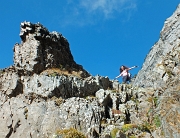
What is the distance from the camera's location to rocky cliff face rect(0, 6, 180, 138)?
30750mm

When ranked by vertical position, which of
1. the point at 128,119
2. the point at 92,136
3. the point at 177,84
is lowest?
the point at 92,136

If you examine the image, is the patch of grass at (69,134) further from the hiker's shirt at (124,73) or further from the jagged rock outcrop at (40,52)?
the hiker's shirt at (124,73)

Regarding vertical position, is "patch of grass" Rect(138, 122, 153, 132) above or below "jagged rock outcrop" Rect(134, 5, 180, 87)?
below

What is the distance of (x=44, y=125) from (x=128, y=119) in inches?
365

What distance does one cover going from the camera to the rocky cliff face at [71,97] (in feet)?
101

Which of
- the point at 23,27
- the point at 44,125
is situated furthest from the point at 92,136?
the point at 23,27

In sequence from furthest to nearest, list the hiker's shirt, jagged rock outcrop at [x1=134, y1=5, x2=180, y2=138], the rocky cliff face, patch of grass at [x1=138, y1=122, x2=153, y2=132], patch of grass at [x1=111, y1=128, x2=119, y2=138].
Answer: the hiker's shirt
the rocky cliff face
patch of grass at [x1=138, y1=122, x2=153, y2=132]
jagged rock outcrop at [x1=134, y1=5, x2=180, y2=138]
patch of grass at [x1=111, y1=128, x2=119, y2=138]

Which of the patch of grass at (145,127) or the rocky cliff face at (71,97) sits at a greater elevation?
the rocky cliff face at (71,97)

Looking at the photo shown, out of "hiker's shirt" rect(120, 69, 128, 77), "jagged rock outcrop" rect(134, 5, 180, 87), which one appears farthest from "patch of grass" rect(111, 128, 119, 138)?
"hiker's shirt" rect(120, 69, 128, 77)

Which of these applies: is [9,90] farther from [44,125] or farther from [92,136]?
[92,136]

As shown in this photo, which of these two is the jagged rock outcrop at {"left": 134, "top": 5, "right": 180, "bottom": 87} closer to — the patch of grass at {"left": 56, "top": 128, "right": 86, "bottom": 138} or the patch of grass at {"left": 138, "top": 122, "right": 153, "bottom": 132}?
the patch of grass at {"left": 138, "top": 122, "right": 153, "bottom": 132}

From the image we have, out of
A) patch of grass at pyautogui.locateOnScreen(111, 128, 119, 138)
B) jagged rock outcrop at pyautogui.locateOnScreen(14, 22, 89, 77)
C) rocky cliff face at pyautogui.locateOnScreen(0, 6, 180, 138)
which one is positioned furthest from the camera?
jagged rock outcrop at pyautogui.locateOnScreen(14, 22, 89, 77)

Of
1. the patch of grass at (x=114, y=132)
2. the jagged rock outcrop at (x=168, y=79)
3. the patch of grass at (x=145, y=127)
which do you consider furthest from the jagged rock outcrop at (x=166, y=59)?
the patch of grass at (x=114, y=132)

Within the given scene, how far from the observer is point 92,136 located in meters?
28.9
